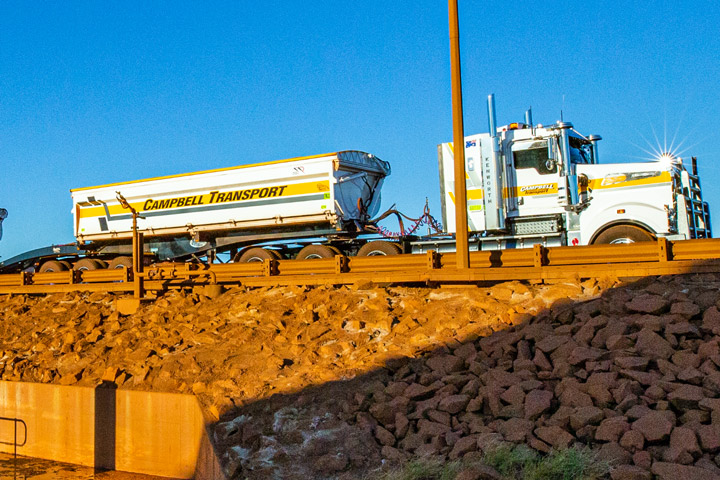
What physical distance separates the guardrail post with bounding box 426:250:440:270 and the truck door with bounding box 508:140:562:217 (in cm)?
355

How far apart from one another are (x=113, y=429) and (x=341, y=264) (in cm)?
465

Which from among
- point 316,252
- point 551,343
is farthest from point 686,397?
point 316,252

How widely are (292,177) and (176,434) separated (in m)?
8.15

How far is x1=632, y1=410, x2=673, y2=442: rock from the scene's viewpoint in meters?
6.03

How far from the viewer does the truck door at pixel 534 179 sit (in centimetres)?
1401

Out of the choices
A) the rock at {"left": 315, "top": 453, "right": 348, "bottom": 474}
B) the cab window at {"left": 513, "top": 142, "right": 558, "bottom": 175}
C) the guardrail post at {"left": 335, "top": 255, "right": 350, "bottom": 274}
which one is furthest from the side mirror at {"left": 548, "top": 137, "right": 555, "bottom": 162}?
the rock at {"left": 315, "top": 453, "right": 348, "bottom": 474}

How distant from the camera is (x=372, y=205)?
57.3ft

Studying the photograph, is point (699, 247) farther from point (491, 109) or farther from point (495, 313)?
point (491, 109)

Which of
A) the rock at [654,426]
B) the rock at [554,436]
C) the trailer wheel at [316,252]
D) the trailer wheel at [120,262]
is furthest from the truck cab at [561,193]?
the trailer wheel at [120,262]

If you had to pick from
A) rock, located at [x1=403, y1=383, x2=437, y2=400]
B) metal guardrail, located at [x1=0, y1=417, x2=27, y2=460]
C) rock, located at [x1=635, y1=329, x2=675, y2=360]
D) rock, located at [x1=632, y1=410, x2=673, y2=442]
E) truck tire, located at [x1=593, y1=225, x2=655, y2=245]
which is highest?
truck tire, located at [x1=593, y1=225, x2=655, y2=245]

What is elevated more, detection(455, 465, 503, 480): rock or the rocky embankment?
the rocky embankment

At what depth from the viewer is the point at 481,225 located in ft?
47.0

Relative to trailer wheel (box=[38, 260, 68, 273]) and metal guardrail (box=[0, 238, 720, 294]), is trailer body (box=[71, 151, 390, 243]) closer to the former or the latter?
trailer wheel (box=[38, 260, 68, 273])

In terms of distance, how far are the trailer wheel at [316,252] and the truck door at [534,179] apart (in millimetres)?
4125
